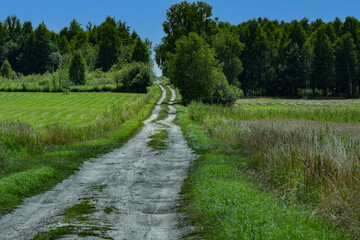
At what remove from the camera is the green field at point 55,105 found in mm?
41875

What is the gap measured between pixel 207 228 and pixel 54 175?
663cm

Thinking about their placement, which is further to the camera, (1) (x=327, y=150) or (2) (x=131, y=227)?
(1) (x=327, y=150)

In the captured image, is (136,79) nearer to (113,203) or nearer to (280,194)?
(113,203)

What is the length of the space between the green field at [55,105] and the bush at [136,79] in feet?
35.0

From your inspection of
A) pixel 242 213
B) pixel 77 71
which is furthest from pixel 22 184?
pixel 77 71

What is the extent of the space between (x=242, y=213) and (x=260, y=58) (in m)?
92.3

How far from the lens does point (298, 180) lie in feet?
27.8

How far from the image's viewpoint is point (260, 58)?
3733 inches

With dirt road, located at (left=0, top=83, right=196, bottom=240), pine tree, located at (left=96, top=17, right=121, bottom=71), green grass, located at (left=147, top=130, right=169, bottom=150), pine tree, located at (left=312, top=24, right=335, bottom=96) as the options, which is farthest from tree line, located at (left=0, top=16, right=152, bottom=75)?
dirt road, located at (left=0, top=83, right=196, bottom=240)

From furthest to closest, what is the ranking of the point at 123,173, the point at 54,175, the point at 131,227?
the point at 123,173, the point at 54,175, the point at 131,227

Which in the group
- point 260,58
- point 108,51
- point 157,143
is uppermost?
point 108,51

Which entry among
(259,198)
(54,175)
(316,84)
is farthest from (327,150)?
(316,84)

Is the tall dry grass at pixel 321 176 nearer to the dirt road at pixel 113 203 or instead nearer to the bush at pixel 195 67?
the dirt road at pixel 113 203

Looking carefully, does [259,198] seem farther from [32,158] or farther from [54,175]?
[32,158]
